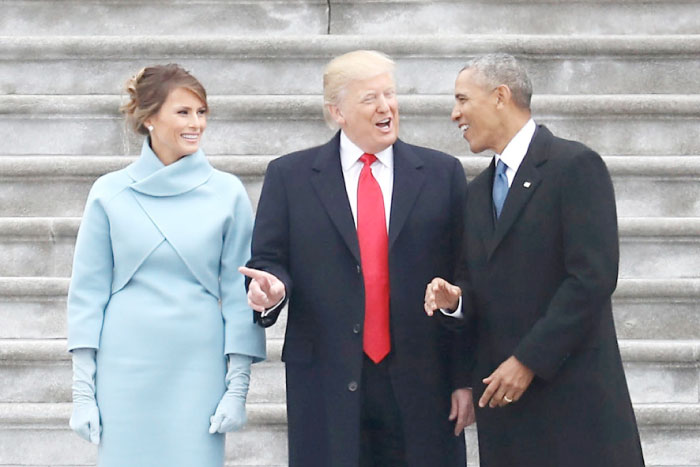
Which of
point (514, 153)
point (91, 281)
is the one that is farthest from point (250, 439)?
point (514, 153)

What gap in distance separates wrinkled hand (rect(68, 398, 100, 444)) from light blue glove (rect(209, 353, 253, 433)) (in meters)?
0.30

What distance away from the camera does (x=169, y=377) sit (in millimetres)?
3098

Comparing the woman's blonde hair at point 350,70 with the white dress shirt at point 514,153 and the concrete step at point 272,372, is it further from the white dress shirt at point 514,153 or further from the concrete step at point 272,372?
the concrete step at point 272,372

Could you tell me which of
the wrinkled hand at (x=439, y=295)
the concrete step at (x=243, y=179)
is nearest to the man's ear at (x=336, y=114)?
the wrinkled hand at (x=439, y=295)

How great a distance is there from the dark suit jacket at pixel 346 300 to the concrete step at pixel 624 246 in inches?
59.8

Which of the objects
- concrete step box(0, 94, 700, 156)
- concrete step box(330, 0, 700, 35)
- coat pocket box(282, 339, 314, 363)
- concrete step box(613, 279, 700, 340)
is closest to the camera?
coat pocket box(282, 339, 314, 363)

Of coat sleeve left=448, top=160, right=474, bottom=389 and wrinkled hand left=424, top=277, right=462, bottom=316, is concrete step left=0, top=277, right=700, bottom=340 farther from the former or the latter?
wrinkled hand left=424, top=277, right=462, bottom=316

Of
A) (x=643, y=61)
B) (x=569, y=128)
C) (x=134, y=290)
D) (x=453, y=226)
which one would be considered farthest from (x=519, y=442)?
(x=643, y=61)

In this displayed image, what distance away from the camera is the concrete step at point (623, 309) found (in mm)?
4344

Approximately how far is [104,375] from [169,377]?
176mm

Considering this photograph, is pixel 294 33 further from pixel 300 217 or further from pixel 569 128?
pixel 300 217

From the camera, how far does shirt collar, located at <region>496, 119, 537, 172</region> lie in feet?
9.81

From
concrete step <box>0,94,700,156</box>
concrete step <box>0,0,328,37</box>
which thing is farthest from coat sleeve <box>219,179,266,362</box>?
concrete step <box>0,0,328,37</box>

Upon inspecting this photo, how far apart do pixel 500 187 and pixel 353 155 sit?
434 mm
